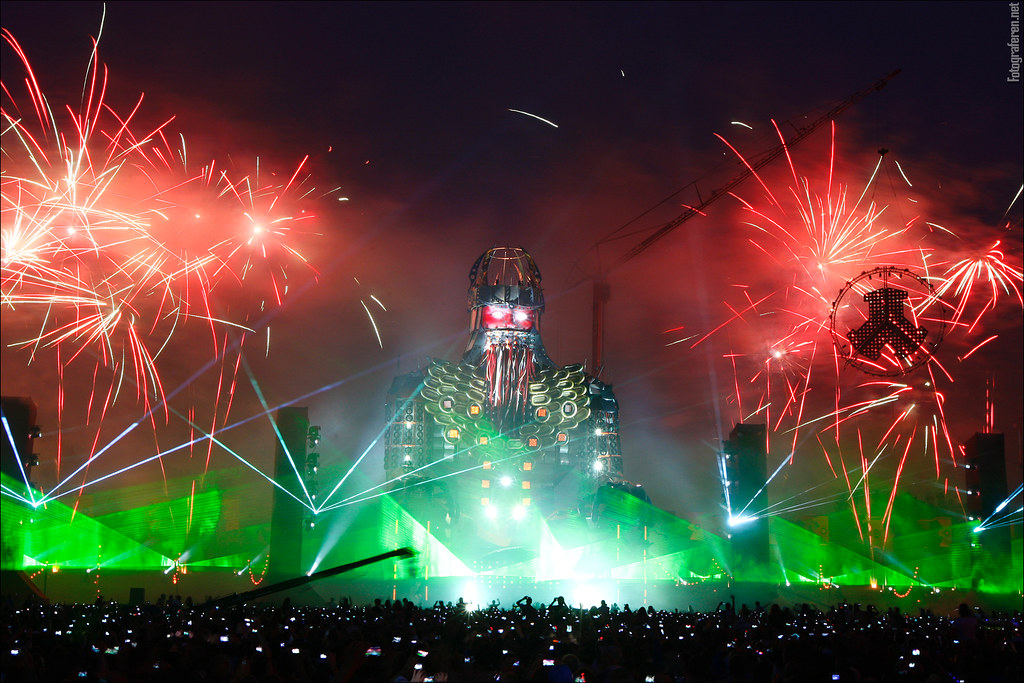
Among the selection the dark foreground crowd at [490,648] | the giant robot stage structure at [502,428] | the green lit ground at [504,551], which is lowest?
the dark foreground crowd at [490,648]

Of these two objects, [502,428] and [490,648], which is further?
[502,428]

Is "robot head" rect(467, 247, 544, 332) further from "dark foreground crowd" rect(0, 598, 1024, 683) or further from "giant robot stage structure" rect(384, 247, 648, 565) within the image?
"dark foreground crowd" rect(0, 598, 1024, 683)

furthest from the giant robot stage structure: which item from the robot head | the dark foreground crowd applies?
the dark foreground crowd

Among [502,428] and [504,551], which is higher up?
[502,428]

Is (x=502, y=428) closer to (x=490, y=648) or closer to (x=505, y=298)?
(x=505, y=298)

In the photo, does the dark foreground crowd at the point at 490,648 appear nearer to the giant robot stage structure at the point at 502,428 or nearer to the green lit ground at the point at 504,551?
the green lit ground at the point at 504,551

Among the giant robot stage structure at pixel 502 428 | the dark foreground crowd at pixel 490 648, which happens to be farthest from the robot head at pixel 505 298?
the dark foreground crowd at pixel 490 648

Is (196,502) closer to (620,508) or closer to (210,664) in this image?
(620,508)

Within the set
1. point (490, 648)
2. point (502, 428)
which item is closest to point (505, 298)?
point (502, 428)
